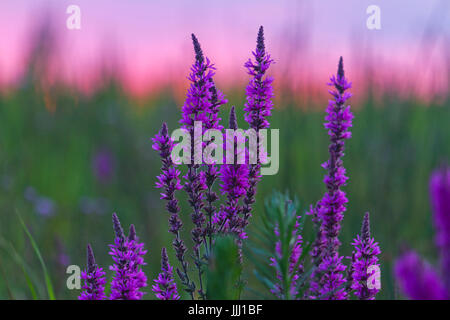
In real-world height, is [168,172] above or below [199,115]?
below

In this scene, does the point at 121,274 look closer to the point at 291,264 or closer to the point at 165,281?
the point at 165,281

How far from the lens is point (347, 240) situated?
267 cm

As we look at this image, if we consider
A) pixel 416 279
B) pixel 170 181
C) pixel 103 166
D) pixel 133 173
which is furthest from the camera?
pixel 103 166

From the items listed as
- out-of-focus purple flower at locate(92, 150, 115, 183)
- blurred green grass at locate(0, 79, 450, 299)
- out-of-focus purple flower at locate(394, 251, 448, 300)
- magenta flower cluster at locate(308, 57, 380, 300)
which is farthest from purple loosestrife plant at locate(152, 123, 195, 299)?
out-of-focus purple flower at locate(92, 150, 115, 183)

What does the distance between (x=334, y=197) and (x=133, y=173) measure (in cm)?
396

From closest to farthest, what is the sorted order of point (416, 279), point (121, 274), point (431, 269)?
point (416, 279), point (431, 269), point (121, 274)

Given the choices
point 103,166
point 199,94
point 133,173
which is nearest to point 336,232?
→ point 199,94

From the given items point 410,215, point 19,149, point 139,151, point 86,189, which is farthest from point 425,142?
point 19,149

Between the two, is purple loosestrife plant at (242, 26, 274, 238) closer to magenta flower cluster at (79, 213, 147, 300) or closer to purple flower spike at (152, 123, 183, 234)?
purple flower spike at (152, 123, 183, 234)

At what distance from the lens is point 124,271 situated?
1.04 meters

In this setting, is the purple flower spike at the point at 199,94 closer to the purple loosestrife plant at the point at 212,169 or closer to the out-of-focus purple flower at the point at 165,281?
the purple loosestrife plant at the point at 212,169

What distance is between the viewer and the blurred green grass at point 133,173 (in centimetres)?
321

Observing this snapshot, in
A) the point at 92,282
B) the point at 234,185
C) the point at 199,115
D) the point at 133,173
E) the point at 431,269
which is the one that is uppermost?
the point at 199,115
